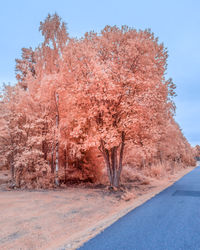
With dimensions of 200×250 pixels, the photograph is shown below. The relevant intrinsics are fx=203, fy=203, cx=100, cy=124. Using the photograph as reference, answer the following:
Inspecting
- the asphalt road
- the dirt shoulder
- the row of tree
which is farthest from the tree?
the asphalt road

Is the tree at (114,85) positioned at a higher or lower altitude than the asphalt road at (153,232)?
A: higher

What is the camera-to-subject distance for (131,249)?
3.26m

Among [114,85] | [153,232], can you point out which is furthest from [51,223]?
[114,85]

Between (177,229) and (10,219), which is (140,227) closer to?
(177,229)

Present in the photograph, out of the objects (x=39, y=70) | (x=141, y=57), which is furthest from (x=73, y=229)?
(x=39, y=70)

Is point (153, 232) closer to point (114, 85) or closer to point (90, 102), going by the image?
point (114, 85)

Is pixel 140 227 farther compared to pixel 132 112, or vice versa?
pixel 132 112

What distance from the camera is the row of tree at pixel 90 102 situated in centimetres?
989

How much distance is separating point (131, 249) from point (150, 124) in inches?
314

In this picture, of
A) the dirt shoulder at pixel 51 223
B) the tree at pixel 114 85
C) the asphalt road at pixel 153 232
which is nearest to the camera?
the asphalt road at pixel 153 232

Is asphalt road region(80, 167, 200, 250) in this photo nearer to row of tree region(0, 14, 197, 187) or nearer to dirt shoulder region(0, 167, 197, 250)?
dirt shoulder region(0, 167, 197, 250)

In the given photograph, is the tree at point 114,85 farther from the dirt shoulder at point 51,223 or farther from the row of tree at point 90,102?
the dirt shoulder at point 51,223

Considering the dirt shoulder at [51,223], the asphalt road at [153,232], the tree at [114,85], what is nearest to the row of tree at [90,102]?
the tree at [114,85]

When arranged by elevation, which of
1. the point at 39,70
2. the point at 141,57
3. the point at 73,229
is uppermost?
the point at 39,70
